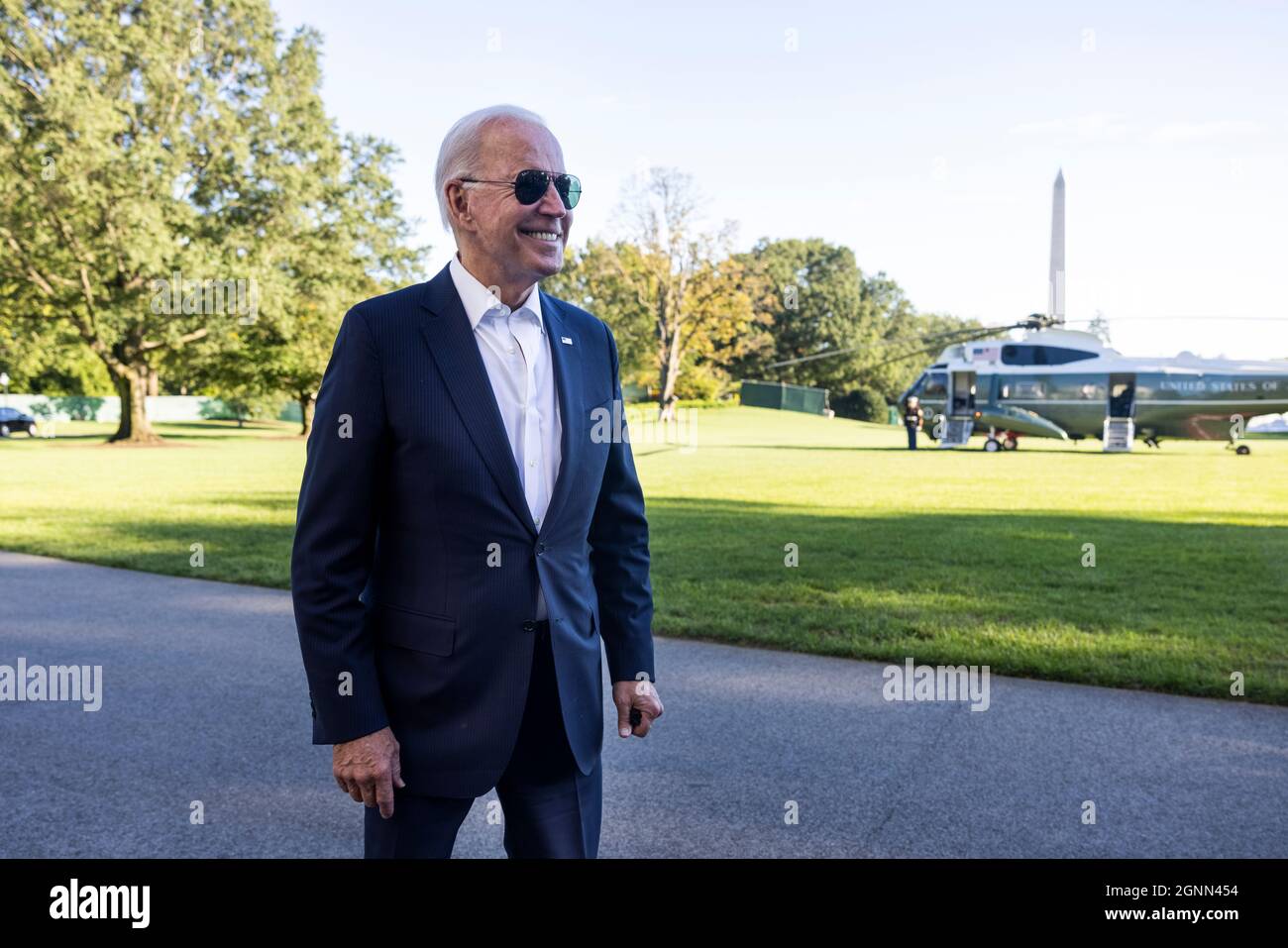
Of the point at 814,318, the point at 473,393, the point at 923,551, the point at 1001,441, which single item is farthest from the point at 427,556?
the point at 814,318

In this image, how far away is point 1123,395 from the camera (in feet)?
102

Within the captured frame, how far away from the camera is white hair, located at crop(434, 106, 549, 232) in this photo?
6.91ft

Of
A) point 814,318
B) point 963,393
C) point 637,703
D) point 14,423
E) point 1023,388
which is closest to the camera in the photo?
point 637,703

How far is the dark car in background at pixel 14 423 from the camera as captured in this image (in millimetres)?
44000

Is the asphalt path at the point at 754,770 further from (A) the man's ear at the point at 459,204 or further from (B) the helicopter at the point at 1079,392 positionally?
(B) the helicopter at the point at 1079,392

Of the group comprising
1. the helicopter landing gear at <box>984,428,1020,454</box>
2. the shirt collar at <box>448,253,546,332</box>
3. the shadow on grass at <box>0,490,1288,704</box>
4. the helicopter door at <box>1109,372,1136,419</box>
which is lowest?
the shadow on grass at <box>0,490,1288,704</box>

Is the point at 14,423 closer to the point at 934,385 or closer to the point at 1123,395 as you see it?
the point at 934,385

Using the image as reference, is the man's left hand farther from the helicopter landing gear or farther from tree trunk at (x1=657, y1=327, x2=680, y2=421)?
tree trunk at (x1=657, y1=327, x2=680, y2=421)

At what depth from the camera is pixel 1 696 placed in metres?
5.61

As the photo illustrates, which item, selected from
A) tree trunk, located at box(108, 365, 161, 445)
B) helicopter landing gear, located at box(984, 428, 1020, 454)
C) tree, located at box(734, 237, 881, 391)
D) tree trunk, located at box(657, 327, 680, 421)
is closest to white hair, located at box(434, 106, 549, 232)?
helicopter landing gear, located at box(984, 428, 1020, 454)

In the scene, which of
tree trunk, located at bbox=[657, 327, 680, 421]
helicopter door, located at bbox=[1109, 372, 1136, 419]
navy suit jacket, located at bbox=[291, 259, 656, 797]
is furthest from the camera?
tree trunk, located at bbox=[657, 327, 680, 421]

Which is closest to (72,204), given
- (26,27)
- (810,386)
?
(26,27)

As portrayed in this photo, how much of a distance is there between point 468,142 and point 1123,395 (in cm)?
3304

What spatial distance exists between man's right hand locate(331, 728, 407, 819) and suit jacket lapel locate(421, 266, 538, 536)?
56cm
